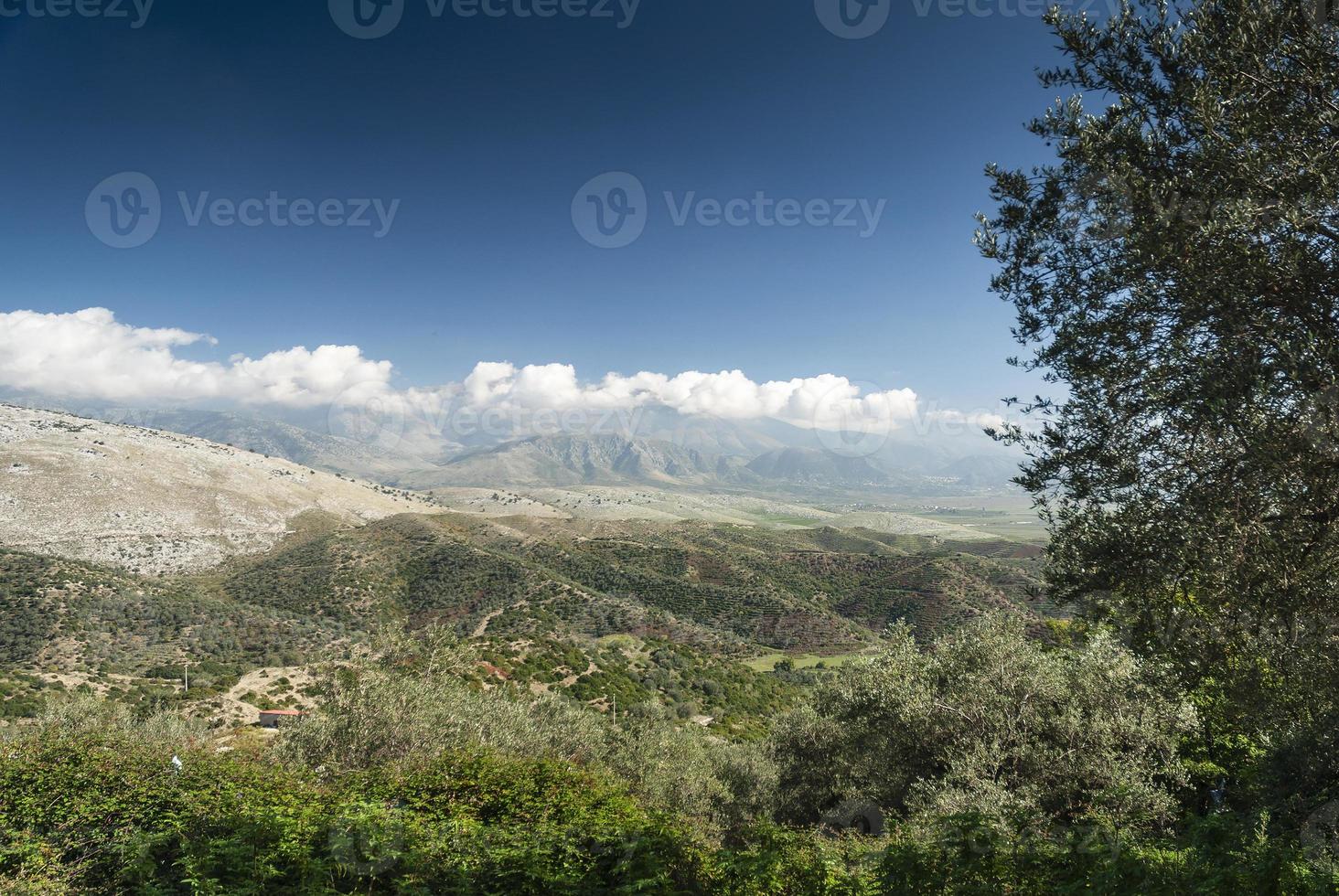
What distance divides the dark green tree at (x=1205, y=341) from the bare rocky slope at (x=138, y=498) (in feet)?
497

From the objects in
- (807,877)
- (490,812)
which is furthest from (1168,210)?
(490,812)

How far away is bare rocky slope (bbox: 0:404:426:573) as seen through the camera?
113125 mm

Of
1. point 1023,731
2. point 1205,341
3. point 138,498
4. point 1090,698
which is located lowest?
point 138,498

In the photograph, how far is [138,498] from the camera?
443 ft

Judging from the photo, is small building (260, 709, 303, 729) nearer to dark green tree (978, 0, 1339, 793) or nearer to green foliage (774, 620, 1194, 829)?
green foliage (774, 620, 1194, 829)

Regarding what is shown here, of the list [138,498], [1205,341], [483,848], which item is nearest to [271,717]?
[483,848]

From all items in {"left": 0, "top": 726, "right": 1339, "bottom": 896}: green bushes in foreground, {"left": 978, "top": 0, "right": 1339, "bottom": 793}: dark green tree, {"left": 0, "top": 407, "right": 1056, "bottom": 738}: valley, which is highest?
{"left": 978, "top": 0, "right": 1339, "bottom": 793}: dark green tree

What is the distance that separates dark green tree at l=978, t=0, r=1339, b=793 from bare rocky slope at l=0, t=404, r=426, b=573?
151 m

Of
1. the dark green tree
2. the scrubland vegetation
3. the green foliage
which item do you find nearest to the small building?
the scrubland vegetation

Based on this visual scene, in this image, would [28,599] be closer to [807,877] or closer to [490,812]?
[490,812]

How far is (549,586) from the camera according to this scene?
4328 inches

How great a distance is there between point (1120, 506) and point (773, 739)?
2722cm

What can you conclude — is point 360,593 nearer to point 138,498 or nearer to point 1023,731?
point 138,498

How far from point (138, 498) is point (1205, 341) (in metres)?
192
